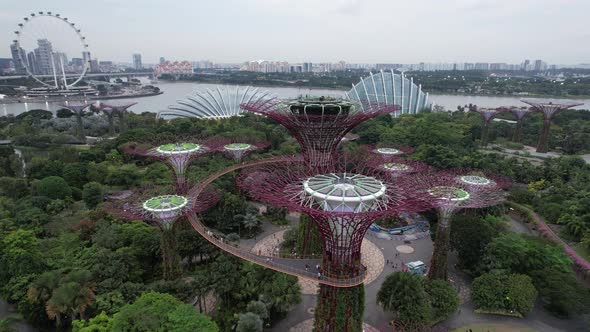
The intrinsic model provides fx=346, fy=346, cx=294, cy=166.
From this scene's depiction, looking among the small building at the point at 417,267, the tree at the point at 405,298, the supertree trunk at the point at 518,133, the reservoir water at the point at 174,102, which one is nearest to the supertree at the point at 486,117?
the supertree trunk at the point at 518,133

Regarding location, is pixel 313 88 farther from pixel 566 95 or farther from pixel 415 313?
pixel 415 313

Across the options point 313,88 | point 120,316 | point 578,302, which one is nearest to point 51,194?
point 120,316

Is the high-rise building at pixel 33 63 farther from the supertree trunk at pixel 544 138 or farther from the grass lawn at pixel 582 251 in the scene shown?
the grass lawn at pixel 582 251

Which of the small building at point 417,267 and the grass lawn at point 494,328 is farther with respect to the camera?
the small building at point 417,267

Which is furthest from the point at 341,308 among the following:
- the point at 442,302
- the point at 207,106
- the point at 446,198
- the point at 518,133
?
the point at 207,106

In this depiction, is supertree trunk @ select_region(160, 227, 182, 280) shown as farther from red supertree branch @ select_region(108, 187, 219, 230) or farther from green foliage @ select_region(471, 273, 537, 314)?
green foliage @ select_region(471, 273, 537, 314)

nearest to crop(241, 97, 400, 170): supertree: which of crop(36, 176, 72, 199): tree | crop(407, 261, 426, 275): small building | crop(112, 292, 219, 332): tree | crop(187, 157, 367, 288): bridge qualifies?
crop(187, 157, 367, 288): bridge
